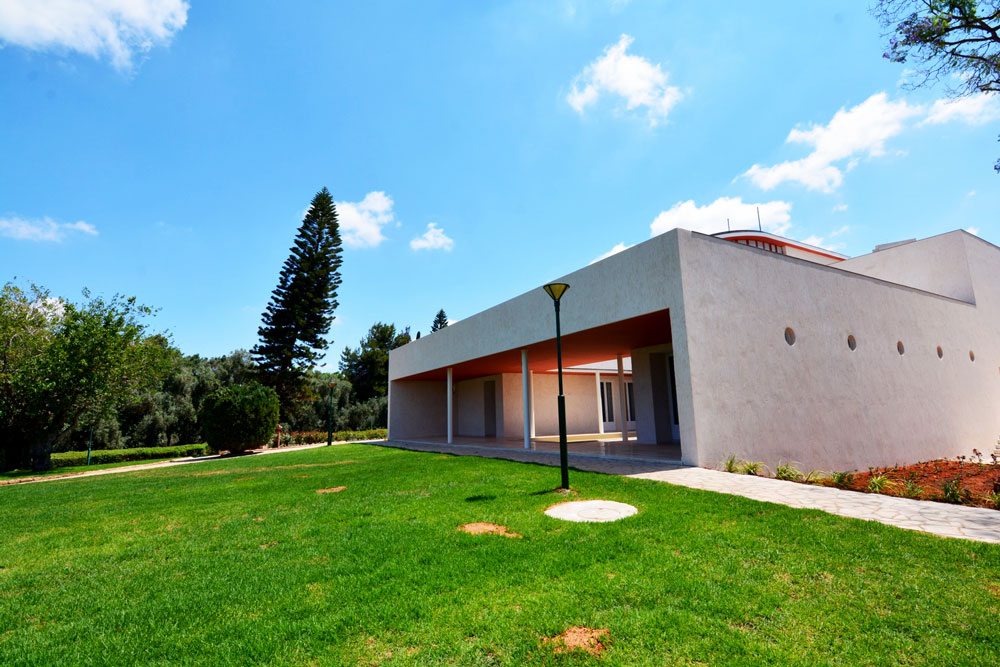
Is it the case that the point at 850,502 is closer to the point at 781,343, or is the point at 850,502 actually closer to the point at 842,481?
the point at 842,481

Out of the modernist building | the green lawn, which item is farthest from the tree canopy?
the green lawn

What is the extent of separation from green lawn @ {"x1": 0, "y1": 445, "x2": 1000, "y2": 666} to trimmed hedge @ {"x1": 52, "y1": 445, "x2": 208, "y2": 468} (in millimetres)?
18625

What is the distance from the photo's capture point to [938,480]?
26.4ft

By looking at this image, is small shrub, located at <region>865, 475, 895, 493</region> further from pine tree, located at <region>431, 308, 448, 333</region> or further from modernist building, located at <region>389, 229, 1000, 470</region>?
pine tree, located at <region>431, 308, 448, 333</region>

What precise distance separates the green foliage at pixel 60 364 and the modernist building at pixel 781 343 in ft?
41.9

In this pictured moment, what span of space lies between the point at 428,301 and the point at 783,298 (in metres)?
19.2

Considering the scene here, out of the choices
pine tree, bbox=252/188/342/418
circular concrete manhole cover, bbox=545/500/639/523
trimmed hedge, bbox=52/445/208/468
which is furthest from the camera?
pine tree, bbox=252/188/342/418

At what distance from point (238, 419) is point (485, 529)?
17.3 metres

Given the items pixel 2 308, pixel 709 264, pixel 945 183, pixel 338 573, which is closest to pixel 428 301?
pixel 2 308

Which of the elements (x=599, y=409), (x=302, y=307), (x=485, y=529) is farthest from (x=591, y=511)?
(x=302, y=307)

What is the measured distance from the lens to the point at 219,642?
7.86ft

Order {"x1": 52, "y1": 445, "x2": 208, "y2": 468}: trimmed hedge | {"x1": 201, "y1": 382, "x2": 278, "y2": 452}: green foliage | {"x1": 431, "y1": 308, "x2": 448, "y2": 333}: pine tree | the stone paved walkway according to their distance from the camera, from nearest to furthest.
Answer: the stone paved walkway, {"x1": 201, "y1": 382, "x2": 278, "y2": 452}: green foliage, {"x1": 52, "y1": 445, "x2": 208, "y2": 468}: trimmed hedge, {"x1": 431, "y1": 308, "x2": 448, "y2": 333}: pine tree

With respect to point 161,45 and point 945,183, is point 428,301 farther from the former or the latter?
point 945,183

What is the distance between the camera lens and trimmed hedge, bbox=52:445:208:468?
1973cm
